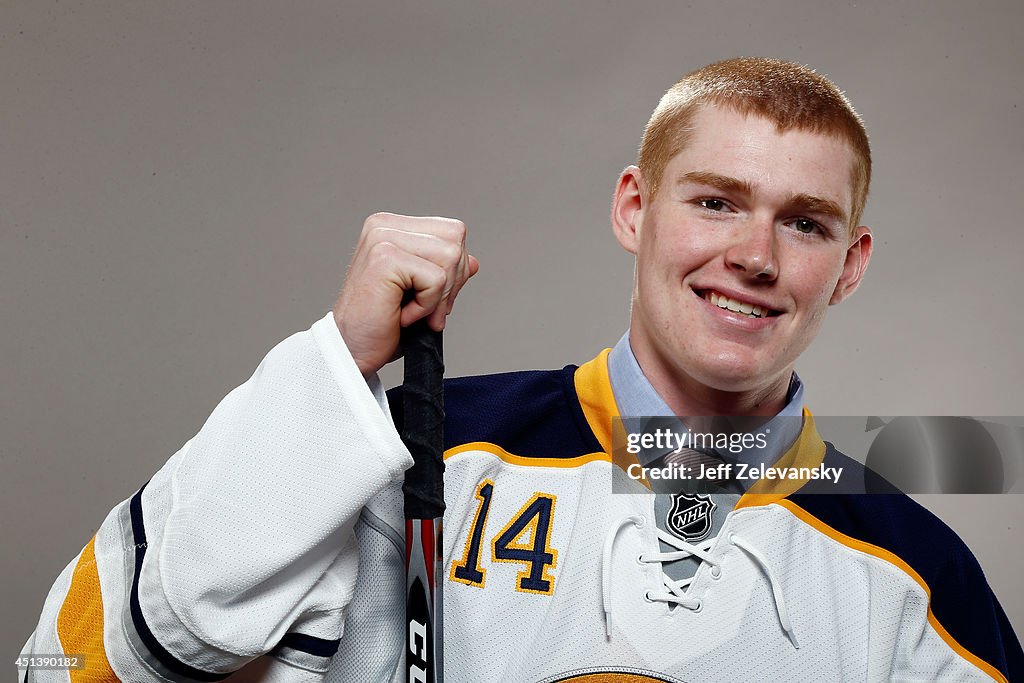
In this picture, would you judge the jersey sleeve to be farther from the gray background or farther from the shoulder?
the gray background

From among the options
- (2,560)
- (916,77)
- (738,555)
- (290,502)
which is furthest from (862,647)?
(2,560)

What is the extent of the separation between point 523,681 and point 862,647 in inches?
16.7

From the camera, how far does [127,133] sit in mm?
2514

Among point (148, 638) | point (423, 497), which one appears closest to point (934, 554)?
point (423, 497)

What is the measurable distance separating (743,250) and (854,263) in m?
0.27

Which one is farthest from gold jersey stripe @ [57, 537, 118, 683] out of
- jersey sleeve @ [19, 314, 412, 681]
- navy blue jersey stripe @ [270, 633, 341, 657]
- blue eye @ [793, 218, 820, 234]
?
blue eye @ [793, 218, 820, 234]

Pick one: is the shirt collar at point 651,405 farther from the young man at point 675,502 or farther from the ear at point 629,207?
the ear at point 629,207

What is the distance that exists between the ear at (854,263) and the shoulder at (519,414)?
401mm

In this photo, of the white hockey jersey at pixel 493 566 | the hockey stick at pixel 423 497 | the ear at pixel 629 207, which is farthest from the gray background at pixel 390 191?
the hockey stick at pixel 423 497

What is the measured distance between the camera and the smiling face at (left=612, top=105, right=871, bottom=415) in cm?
143

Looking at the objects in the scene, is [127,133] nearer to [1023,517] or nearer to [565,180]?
[565,180]

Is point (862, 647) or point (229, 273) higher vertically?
point (229, 273)

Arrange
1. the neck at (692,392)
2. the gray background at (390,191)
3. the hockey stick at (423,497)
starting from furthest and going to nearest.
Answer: the gray background at (390,191) → the neck at (692,392) → the hockey stick at (423,497)

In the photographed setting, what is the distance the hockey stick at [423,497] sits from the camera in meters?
1.21
